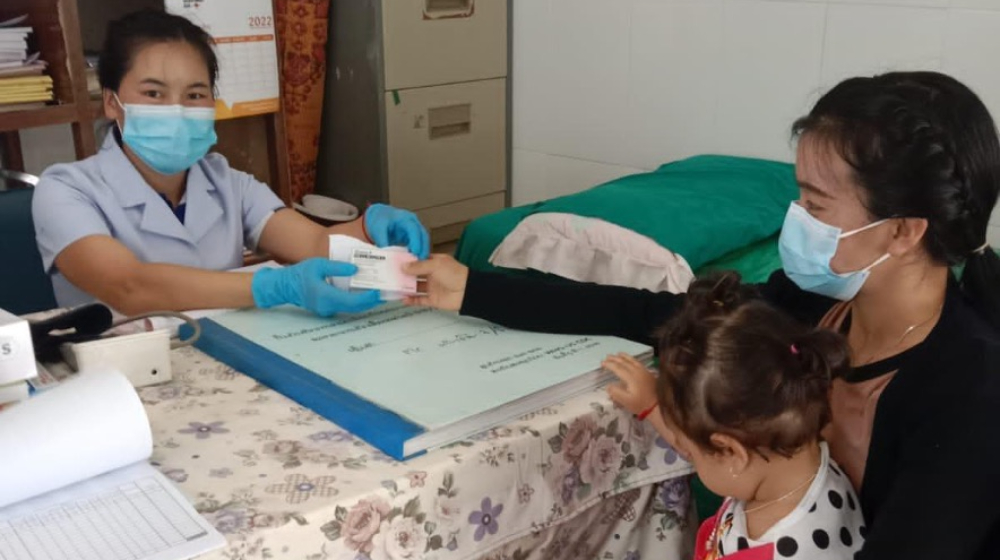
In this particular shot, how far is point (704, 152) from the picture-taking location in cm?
236

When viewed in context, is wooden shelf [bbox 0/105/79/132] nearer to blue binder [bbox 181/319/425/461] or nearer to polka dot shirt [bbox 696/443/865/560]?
blue binder [bbox 181/319/425/461]

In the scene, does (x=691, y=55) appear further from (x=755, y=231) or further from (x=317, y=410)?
(x=317, y=410)

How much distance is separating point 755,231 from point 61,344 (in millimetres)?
1270

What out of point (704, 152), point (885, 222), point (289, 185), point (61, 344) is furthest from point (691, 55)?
point (61, 344)

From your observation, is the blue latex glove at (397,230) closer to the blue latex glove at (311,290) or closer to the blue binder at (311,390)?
the blue latex glove at (311,290)

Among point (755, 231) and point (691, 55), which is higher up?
point (691, 55)

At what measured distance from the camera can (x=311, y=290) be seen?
112cm

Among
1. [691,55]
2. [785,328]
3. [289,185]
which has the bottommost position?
[289,185]

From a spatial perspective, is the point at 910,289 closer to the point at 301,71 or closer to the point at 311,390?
the point at 311,390

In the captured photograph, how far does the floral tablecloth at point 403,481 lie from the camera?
2.46ft

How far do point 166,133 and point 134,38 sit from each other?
16cm

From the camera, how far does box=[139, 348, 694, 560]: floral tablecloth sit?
0.75m

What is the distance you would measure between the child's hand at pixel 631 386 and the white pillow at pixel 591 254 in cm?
59

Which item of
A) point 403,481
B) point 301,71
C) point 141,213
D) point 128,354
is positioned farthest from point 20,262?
point 301,71
